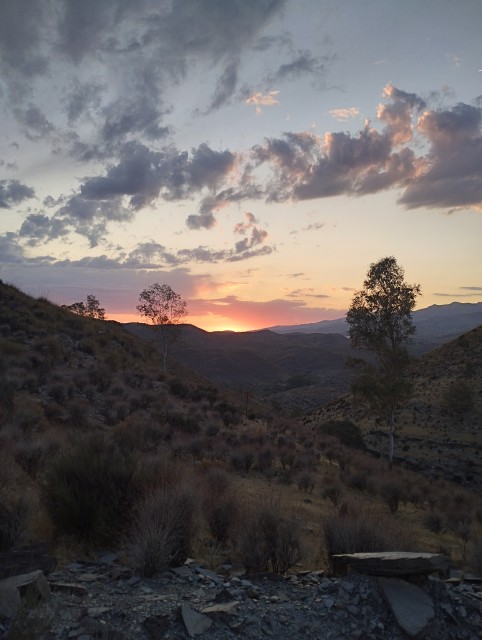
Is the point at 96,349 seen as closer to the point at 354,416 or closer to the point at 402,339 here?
the point at 402,339

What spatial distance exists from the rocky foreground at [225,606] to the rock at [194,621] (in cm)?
1

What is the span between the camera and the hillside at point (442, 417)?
35250 millimetres

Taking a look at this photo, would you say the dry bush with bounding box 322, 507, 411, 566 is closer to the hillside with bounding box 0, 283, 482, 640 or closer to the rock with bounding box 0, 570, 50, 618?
the hillside with bounding box 0, 283, 482, 640

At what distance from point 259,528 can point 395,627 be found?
8.70 feet

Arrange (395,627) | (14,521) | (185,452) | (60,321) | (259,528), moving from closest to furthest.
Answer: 1. (395,627)
2. (14,521)
3. (259,528)
4. (185,452)
5. (60,321)

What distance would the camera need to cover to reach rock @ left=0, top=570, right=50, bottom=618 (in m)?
4.37

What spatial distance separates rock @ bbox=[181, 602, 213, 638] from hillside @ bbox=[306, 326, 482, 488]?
95.4ft

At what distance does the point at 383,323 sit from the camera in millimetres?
32938

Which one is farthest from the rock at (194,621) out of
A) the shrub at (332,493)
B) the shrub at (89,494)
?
the shrub at (332,493)

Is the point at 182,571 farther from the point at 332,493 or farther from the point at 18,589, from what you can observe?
the point at 332,493

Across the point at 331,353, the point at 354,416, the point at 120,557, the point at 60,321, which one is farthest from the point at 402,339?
the point at 331,353

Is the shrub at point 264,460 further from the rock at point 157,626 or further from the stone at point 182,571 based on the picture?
the rock at point 157,626

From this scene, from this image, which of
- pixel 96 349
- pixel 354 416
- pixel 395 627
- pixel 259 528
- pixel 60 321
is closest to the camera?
pixel 395 627

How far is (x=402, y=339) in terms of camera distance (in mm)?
32688
